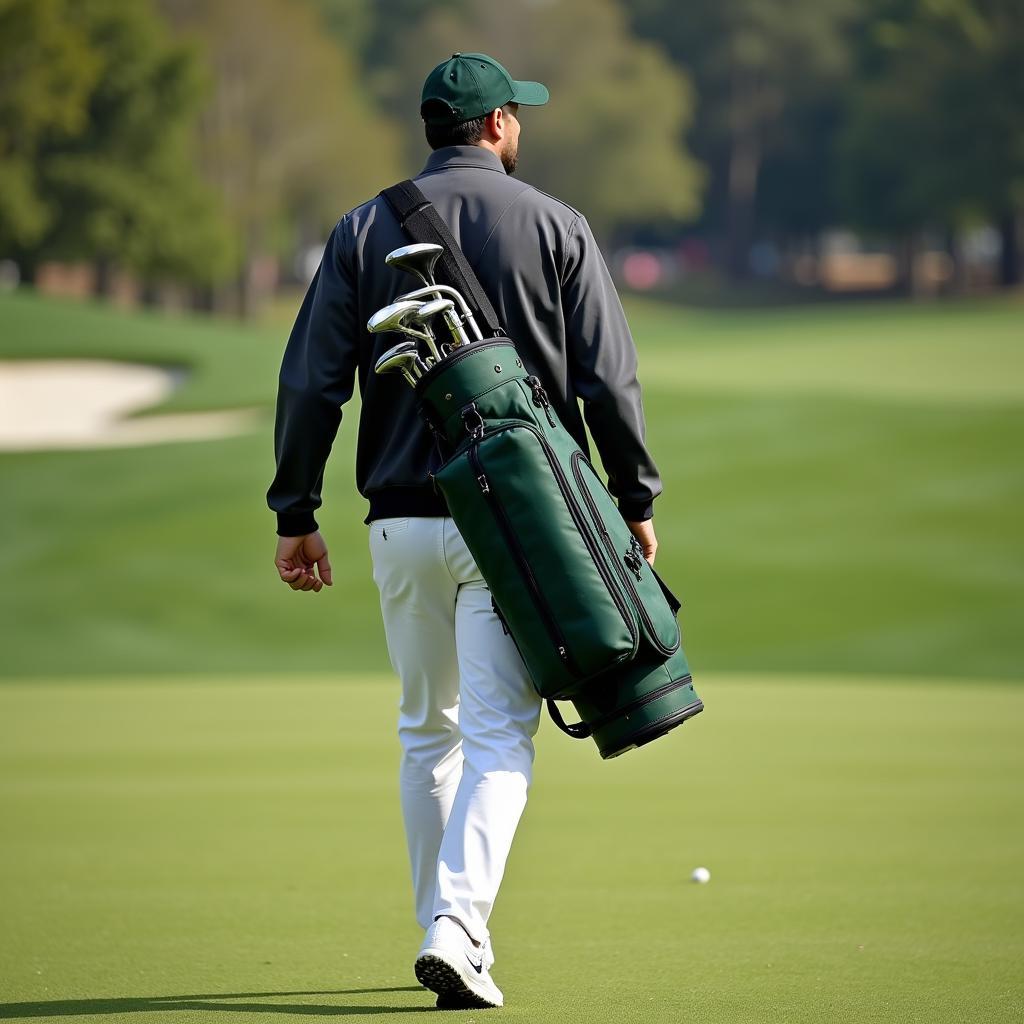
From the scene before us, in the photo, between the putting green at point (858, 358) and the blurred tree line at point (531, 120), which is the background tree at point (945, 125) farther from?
the putting green at point (858, 358)

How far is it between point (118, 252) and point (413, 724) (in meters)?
35.1

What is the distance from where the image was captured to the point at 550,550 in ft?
11.2

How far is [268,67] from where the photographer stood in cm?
4912

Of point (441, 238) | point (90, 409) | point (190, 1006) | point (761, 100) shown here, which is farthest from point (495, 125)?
point (761, 100)

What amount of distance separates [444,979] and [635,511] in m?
0.98

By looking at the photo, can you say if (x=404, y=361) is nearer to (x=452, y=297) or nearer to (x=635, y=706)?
(x=452, y=297)

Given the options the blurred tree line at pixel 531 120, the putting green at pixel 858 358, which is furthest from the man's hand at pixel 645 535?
the blurred tree line at pixel 531 120

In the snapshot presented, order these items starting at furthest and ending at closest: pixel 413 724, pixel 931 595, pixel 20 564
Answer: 1. pixel 20 564
2. pixel 931 595
3. pixel 413 724

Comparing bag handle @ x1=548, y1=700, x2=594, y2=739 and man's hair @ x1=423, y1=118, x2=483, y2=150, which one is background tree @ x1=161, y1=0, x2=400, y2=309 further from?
bag handle @ x1=548, y1=700, x2=594, y2=739

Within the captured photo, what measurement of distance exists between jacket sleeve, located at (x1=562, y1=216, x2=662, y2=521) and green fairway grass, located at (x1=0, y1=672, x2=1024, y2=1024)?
101cm

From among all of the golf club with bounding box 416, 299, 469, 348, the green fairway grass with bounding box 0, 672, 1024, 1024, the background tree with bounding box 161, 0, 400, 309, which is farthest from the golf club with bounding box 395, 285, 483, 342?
the background tree with bounding box 161, 0, 400, 309

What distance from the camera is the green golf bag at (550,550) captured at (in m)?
3.40

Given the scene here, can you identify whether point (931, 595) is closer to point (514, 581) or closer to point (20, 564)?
point (20, 564)

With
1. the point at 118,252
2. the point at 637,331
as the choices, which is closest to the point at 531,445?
the point at 118,252
